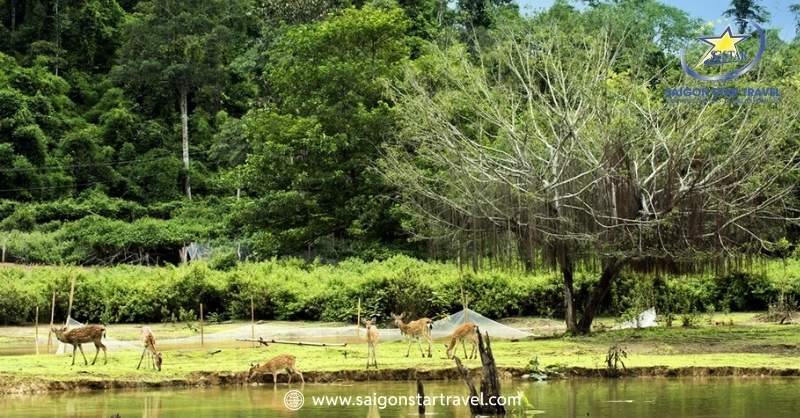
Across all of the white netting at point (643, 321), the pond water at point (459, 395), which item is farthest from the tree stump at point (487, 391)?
the white netting at point (643, 321)

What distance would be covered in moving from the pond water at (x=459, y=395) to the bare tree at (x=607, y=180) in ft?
20.0

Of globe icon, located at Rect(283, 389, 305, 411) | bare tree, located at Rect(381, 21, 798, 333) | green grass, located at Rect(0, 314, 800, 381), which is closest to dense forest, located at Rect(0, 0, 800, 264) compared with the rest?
bare tree, located at Rect(381, 21, 798, 333)

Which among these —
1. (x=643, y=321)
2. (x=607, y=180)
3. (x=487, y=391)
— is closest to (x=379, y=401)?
(x=487, y=391)

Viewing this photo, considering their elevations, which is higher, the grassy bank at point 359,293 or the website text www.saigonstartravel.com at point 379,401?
the grassy bank at point 359,293

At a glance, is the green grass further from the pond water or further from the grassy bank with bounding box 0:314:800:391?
the pond water

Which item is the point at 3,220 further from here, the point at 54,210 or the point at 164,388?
the point at 164,388

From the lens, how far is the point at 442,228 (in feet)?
88.6

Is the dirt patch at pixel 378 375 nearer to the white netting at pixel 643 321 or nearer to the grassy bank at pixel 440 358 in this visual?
the grassy bank at pixel 440 358

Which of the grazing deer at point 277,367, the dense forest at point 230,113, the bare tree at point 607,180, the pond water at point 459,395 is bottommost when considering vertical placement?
the pond water at point 459,395

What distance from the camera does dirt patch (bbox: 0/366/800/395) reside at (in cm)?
1938

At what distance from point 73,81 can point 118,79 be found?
4.59m

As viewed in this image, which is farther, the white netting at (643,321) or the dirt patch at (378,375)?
the white netting at (643,321)

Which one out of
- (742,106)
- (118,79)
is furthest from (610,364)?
(118,79)

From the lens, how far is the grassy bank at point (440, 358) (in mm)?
19844
